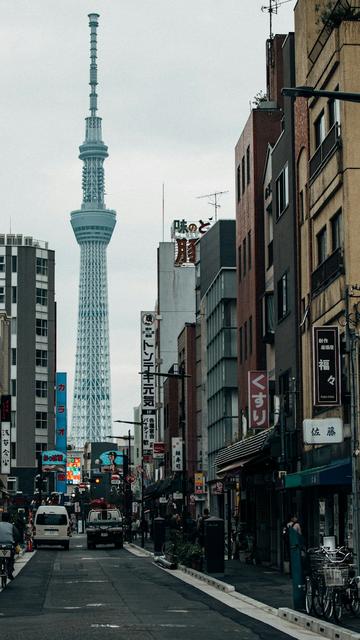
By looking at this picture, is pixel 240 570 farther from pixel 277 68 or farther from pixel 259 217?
pixel 277 68

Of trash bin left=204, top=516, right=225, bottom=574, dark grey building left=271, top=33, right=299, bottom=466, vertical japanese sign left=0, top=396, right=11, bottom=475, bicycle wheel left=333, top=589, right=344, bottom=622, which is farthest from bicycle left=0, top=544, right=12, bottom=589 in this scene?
vertical japanese sign left=0, top=396, right=11, bottom=475

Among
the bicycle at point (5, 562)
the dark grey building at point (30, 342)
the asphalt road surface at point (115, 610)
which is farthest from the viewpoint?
the dark grey building at point (30, 342)

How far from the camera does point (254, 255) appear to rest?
5922 centimetres

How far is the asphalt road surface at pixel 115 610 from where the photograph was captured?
22.1 m

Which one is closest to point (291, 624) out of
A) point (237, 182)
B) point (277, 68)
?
point (277, 68)

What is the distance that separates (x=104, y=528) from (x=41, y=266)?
378 feet

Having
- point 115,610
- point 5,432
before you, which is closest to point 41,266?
point 5,432

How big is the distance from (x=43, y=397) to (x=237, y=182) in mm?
120254

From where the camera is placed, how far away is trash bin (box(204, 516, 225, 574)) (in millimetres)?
42094

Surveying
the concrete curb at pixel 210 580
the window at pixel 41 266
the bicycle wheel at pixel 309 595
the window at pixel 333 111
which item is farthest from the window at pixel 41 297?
the bicycle wheel at pixel 309 595

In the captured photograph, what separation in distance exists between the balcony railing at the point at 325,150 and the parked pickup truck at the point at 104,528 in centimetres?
3545

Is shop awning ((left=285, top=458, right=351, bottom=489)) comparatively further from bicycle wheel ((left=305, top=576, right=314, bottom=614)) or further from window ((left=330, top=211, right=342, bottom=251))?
bicycle wheel ((left=305, top=576, right=314, bottom=614))

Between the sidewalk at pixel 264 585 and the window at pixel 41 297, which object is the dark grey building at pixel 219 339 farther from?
the window at pixel 41 297

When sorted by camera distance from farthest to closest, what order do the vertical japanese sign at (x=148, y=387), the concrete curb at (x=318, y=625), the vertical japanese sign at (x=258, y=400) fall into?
the vertical japanese sign at (x=148, y=387) → the vertical japanese sign at (x=258, y=400) → the concrete curb at (x=318, y=625)
